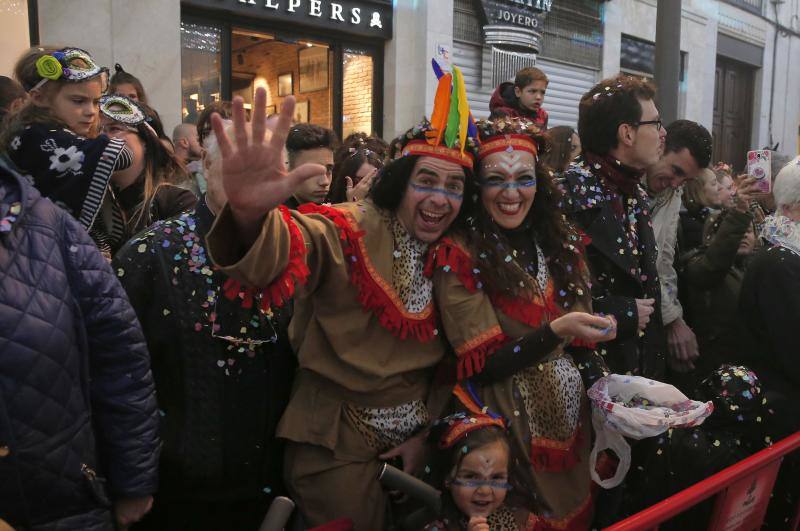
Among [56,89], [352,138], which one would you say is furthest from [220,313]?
[352,138]

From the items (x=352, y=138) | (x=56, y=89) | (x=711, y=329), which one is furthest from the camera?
(x=352, y=138)

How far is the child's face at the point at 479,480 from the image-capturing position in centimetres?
204

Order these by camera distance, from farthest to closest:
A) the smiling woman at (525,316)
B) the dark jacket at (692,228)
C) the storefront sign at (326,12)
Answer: the storefront sign at (326,12)
the dark jacket at (692,228)
the smiling woman at (525,316)

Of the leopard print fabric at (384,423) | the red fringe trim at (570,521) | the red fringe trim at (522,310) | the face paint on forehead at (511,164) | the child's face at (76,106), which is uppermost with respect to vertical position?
the child's face at (76,106)

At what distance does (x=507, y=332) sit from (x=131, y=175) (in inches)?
58.6

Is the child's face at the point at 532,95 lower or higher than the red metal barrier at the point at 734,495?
higher

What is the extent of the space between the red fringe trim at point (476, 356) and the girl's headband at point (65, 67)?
1.74 m

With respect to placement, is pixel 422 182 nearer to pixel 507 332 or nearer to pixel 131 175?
pixel 507 332

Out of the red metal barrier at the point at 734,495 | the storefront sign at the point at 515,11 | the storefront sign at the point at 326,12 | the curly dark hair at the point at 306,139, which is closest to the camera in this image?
the red metal barrier at the point at 734,495

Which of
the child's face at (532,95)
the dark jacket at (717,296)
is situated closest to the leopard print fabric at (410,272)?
the dark jacket at (717,296)

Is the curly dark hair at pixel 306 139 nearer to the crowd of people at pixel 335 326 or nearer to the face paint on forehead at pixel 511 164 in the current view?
the crowd of people at pixel 335 326

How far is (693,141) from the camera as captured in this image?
3.29m

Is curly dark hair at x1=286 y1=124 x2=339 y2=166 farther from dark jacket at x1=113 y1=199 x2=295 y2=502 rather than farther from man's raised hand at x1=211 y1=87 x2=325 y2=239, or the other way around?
man's raised hand at x1=211 y1=87 x2=325 y2=239

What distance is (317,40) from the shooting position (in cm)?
845
